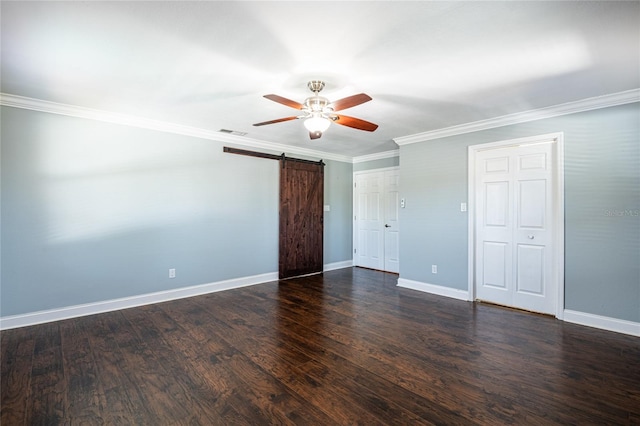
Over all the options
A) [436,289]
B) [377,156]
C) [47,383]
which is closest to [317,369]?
[47,383]

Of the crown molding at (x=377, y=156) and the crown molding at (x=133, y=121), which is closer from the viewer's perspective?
the crown molding at (x=133, y=121)

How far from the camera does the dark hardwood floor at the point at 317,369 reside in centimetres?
178

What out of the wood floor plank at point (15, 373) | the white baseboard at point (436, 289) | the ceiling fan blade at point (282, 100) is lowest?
the wood floor plank at point (15, 373)

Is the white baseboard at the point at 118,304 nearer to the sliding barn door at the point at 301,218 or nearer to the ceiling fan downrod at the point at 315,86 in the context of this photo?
the sliding barn door at the point at 301,218

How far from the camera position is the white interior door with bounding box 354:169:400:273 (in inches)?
226

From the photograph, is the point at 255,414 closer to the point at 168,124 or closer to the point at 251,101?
the point at 251,101

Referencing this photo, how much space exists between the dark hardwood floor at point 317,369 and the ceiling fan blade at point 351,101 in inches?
84.0

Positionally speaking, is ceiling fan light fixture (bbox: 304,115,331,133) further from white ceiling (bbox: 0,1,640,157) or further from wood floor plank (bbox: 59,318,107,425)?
wood floor plank (bbox: 59,318,107,425)

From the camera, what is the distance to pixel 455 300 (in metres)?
4.05

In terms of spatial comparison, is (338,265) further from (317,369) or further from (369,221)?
(317,369)

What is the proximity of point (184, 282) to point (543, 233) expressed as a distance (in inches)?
186

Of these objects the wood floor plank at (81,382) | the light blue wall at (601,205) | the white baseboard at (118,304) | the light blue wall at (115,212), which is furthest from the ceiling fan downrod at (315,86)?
the white baseboard at (118,304)

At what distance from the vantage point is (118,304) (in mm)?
3590

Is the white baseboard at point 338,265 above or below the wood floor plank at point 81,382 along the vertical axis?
above
